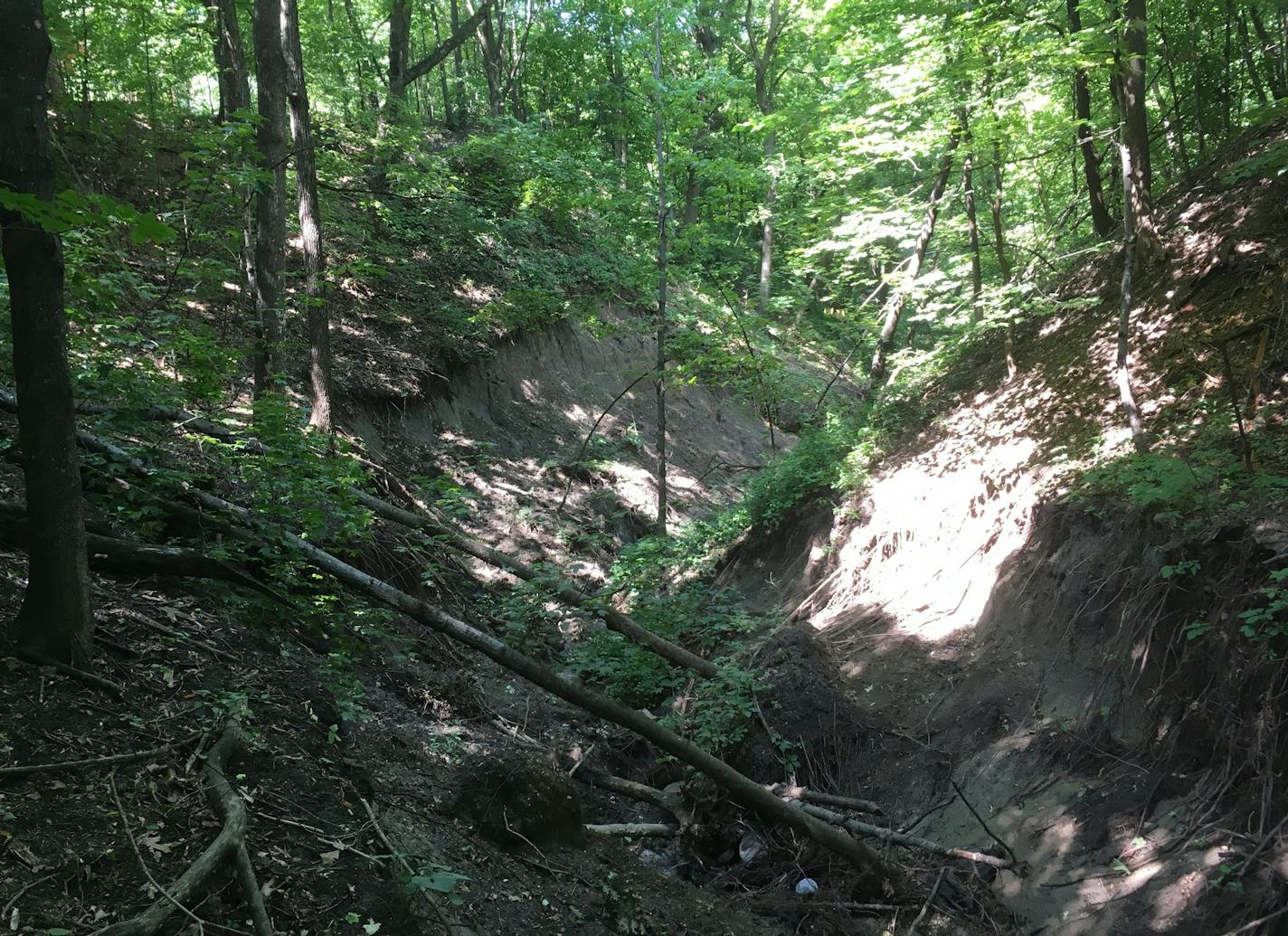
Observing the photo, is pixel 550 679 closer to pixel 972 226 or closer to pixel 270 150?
pixel 270 150

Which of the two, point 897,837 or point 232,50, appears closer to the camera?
point 897,837

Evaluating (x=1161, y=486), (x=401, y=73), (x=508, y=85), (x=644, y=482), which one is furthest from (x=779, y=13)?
(x=1161, y=486)

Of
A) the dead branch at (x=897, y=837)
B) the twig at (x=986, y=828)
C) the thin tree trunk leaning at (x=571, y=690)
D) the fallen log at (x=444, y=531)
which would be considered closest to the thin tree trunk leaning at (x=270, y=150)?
the fallen log at (x=444, y=531)

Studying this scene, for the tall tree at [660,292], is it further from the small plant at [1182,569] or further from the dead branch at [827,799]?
the small plant at [1182,569]

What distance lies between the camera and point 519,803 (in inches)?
217

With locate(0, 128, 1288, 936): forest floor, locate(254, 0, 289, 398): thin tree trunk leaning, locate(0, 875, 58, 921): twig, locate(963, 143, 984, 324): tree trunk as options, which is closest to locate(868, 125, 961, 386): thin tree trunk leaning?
locate(963, 143, 984, 324): tree trunk

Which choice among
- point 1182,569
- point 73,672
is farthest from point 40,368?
point 1182,569

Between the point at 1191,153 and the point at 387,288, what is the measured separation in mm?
14430

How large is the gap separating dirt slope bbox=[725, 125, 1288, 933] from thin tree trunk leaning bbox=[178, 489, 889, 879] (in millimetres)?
1282

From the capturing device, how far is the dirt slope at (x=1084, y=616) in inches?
202

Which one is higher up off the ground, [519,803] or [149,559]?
[149,559]

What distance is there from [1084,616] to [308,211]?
10.2 metres

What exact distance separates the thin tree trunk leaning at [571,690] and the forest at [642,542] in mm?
45

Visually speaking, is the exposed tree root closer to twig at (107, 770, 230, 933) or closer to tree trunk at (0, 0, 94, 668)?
twig at (107, 770, 230, 933)
